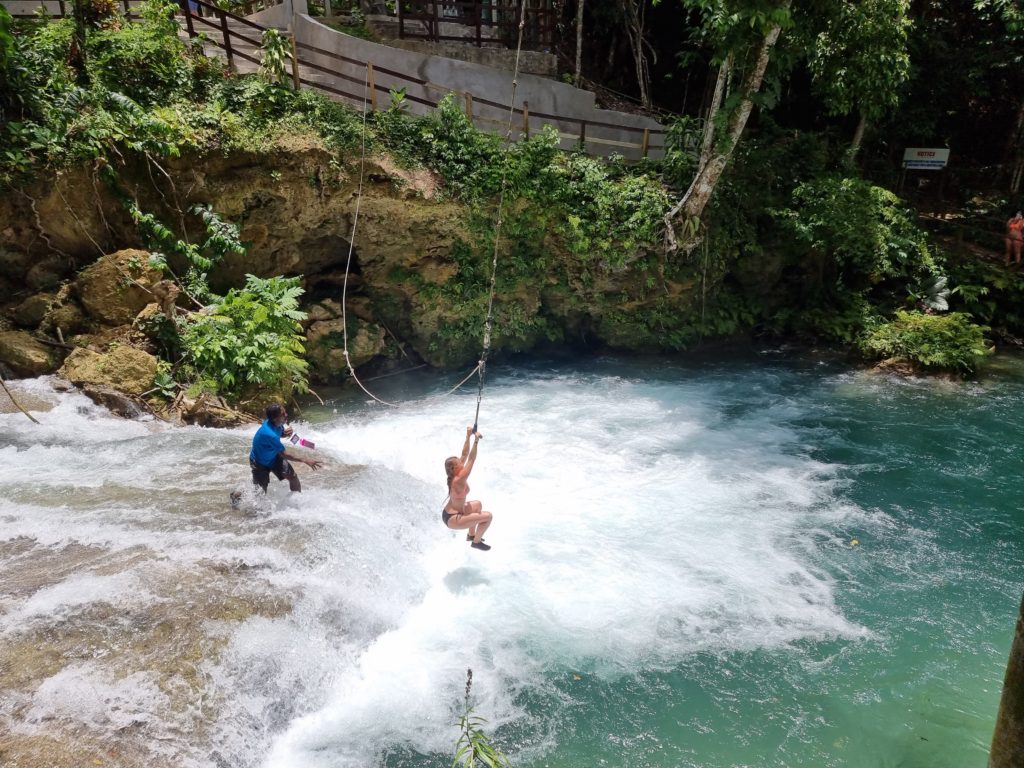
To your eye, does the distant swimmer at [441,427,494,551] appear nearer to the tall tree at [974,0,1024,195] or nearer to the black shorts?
the black shorts

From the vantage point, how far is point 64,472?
261 inches

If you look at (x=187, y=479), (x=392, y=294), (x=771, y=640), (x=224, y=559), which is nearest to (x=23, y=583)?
(x=224, y=559)

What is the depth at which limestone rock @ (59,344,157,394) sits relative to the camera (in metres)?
8.41

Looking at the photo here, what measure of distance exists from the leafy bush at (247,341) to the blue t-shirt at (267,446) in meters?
2.87

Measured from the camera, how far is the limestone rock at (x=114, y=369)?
8406mm

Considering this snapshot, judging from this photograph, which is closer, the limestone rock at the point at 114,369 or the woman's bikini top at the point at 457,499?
the woman's bikini top at the point at 457,499

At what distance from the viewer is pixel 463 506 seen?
645cm

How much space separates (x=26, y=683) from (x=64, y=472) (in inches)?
129

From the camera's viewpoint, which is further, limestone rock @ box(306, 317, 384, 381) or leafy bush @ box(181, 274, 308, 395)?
limestone rock @ box(306, 317, 384, 381)

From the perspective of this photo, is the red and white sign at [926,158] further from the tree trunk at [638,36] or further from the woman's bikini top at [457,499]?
the woman's bikini top at [457,499]

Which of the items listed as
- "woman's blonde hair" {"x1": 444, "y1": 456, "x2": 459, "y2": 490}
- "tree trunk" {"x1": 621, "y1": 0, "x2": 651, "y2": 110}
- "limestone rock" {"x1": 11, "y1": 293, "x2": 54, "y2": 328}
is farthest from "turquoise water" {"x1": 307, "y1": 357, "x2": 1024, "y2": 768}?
"tree trunk" {"x1": 621, "y1": 0, "x2": 651, "y2": 110}

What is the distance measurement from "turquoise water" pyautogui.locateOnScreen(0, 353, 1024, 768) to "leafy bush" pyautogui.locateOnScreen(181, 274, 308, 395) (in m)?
0.93

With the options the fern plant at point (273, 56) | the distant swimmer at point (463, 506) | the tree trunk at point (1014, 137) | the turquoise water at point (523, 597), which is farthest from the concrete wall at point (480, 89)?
the tree trunk at point (1014, 137)

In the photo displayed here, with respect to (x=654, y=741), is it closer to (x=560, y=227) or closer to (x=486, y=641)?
(x=486, y=641)
